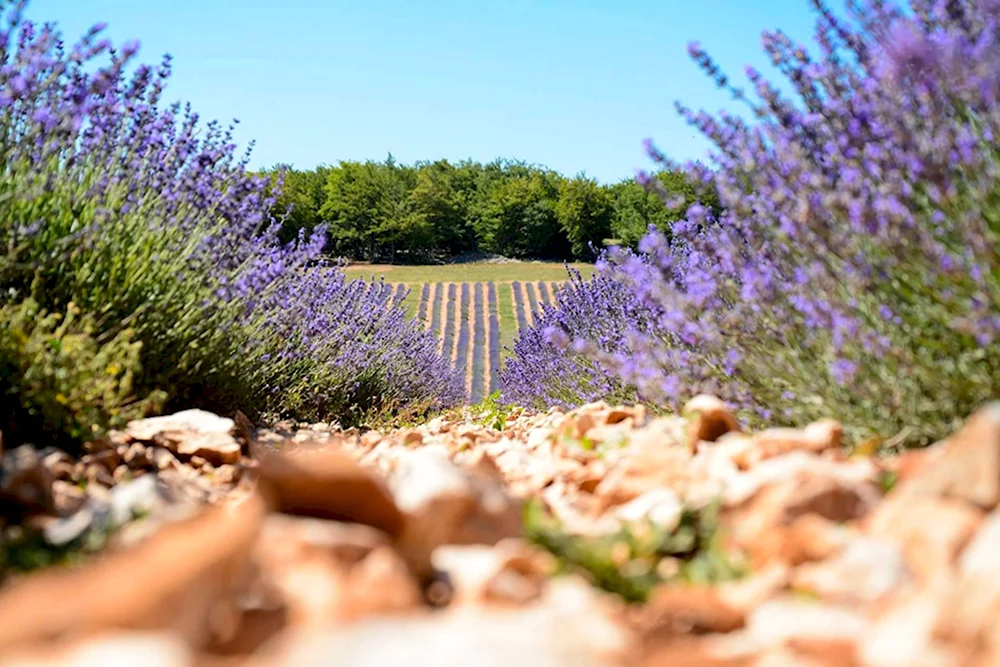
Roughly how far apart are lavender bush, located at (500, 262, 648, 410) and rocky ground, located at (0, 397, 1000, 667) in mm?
1578

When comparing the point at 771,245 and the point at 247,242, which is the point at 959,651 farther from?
the point at 247,242

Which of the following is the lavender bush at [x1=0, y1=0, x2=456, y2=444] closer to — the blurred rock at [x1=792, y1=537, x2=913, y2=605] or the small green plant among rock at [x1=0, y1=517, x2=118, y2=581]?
the small green plant among rock at [x1=0, y1=517, x2=118, y2=581]

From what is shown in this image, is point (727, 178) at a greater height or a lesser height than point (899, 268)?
greater

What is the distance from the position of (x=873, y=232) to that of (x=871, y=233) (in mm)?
14

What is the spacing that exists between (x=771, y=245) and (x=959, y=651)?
1.84m

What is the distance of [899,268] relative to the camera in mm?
2092

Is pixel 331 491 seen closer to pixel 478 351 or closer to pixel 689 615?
pixel 689 615

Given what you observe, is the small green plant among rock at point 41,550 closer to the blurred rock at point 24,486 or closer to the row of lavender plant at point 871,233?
the blurred rock at point 24,486

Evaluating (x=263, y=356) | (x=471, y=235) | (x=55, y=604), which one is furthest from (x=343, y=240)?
(x=55, y=604)

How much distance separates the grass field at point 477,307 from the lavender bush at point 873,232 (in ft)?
37.3

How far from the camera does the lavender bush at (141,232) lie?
2.92 metres

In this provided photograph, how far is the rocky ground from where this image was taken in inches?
39.4

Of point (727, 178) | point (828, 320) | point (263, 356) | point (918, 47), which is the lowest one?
point (263, 356)

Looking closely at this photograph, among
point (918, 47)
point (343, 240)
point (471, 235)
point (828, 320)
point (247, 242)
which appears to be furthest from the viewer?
point (471, 235)
